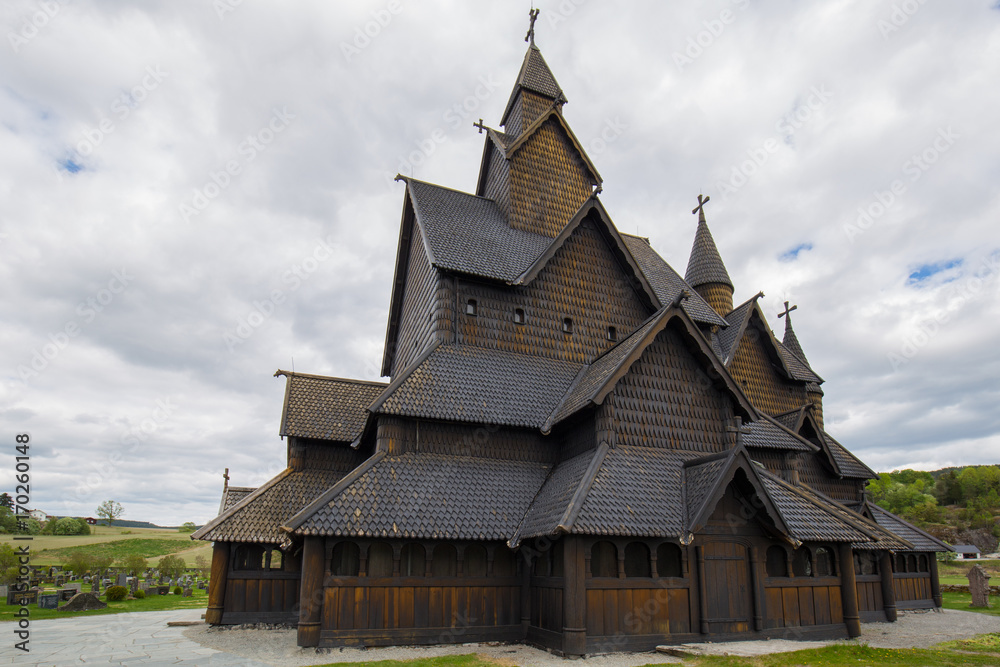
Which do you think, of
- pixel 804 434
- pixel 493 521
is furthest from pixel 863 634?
pixel 493 521

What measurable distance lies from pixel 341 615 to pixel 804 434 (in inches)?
731

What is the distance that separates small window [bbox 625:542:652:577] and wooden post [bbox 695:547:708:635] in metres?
1.20

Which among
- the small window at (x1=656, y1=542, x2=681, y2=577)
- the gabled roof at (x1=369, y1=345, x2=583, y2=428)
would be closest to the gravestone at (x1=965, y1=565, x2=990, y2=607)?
the small window at (x1=656, y1=542, x2=681, y2=577)

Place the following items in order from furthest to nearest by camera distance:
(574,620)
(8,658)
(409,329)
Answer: (409,329), (574,620), (8,658)

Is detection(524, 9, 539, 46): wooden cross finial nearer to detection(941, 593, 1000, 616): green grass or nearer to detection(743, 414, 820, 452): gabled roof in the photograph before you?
detection(743, 414, 820, 452): gabled roof

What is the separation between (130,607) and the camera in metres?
24.5

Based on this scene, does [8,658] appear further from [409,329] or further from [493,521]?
[409,329]

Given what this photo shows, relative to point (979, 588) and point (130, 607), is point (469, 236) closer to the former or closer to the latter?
point (130, 607)

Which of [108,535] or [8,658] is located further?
[108,535]

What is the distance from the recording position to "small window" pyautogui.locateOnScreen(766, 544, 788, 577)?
15016mm

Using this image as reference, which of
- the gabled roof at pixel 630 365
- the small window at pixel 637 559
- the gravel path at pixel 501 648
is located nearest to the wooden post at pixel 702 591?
the gravel path at pixel 501 648

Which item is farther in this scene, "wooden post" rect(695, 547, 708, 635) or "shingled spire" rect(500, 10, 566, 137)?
"shingled spire" rect(500, 10, 566, 137)

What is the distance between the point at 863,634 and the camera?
1594 centimetres

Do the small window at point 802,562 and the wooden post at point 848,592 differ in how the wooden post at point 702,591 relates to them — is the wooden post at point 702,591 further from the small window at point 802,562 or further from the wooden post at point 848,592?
the wooden post at point 848,592
